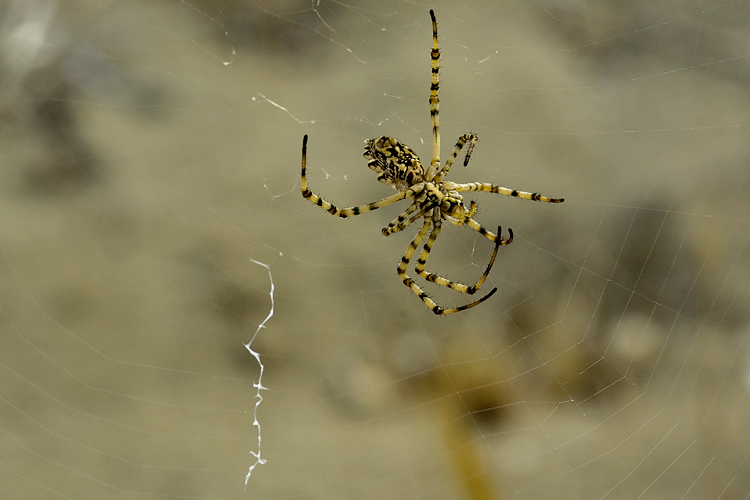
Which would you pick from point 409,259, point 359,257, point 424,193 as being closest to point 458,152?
point 424,193

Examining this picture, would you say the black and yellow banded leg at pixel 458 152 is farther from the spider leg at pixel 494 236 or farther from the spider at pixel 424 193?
the spider leg at pixel 494 236

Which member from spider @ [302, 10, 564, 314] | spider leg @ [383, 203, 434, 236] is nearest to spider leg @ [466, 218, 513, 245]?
spider @ [302, 10, 564, 314]

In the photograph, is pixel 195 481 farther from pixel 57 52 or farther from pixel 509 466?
pixel 57 52

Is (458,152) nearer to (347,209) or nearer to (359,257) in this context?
(347,209)

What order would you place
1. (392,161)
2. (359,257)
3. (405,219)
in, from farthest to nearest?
(359,257) → (405,219) → (392,161)

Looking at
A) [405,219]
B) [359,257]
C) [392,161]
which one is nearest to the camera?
[392,161]

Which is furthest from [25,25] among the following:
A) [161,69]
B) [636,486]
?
[636,486]
